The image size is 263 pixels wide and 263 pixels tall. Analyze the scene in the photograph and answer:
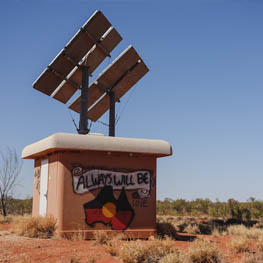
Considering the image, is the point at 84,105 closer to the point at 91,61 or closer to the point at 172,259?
the point at 91,61

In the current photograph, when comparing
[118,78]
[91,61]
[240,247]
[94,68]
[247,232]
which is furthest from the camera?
[118,78]

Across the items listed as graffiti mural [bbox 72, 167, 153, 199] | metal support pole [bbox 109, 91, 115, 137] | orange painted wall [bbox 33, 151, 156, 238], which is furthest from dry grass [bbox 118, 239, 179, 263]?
metal support pole [bbox 109, 91, 115, 137]

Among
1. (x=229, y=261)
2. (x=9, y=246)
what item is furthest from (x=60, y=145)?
(x=229, y=261)

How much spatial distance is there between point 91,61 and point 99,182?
6.27 meters

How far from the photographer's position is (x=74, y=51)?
16.8 m

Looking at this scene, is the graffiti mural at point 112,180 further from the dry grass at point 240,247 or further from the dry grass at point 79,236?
the dry grass at point 240,247

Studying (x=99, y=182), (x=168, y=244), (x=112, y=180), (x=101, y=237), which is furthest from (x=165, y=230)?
(x=168, y=244)

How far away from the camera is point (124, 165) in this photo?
1491cm

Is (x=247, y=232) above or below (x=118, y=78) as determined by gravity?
below

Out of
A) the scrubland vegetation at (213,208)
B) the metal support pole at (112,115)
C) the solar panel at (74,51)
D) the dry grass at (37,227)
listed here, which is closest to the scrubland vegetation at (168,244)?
the dry grass at (37,227)

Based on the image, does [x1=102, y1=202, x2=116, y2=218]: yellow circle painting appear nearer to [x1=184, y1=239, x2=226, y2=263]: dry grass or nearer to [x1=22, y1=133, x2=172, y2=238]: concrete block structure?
[x1=22, y1=133, x2=172, y2=238]: concrete block structure

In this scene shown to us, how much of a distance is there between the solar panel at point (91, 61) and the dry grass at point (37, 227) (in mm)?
7051

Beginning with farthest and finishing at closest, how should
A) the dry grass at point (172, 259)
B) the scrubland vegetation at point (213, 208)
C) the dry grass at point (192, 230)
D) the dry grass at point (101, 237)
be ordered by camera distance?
Answer: the scrubland vegetation at point (213, 208), the dry grass at point (192, 230), the dry grass at point (101, 237), the dry grass at point (172, 259)

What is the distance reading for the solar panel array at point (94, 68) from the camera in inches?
658
